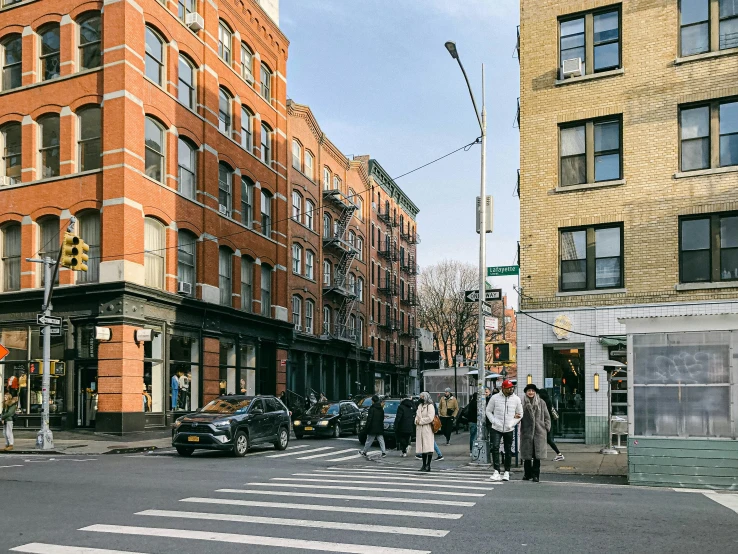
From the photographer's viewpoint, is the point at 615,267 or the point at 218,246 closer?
the point at 615,267

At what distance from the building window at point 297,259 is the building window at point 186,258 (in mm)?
11712

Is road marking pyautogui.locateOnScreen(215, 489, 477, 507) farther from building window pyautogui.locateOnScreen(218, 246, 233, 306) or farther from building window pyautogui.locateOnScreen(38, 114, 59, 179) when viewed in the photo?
building window pyautogui.locateOnScreen(218, 246, 233, 306)

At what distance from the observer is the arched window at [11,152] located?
96.6 ft

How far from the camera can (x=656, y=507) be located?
33.5 feet

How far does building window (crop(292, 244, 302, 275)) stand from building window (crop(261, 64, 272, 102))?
334 inches

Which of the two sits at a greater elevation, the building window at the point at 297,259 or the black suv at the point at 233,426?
the building window at the point at 297,259

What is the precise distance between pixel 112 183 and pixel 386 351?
40891 millimetres

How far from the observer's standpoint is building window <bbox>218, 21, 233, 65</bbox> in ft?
114

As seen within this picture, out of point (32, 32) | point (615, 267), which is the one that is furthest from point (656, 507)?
point (32, 32)

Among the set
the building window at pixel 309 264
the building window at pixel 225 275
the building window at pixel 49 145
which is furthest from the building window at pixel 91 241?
the building window at pixel 309 264

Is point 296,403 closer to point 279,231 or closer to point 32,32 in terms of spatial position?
point 279,231

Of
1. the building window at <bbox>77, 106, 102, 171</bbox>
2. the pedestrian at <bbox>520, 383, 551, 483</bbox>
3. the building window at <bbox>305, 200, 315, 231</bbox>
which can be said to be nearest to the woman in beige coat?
the pedestrian at <bbox>520, 383, 551, 483</bbox>

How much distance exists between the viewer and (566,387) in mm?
22703

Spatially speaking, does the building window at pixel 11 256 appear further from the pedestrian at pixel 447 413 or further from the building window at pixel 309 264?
the building window at pixel 309 264
